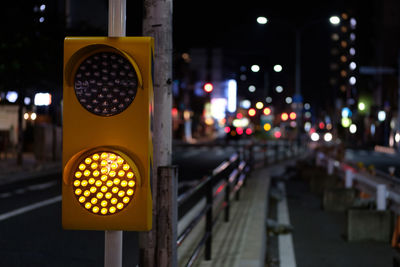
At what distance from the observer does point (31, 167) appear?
967 inches

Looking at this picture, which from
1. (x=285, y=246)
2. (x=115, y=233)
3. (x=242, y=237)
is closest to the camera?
(x=115, y=233)

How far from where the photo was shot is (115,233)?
3.44m

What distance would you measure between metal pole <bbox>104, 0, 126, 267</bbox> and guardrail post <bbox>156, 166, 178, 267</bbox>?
796mm

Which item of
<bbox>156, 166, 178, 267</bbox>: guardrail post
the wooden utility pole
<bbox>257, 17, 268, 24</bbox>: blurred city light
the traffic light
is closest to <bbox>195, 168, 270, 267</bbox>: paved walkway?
<bbox>156, 166, 178, 267</bbox>: guardrail post

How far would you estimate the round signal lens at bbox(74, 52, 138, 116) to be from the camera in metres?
3.23

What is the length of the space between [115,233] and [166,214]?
0.87 meters

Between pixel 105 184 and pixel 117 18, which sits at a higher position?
pixel 117 18

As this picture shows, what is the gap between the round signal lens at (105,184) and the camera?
3188 mm

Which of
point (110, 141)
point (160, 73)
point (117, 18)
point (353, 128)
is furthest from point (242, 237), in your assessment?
point (353, 128)

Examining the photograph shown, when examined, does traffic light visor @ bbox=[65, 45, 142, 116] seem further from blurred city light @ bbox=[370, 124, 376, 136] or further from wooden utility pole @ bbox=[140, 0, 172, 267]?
blurred city light @ bbox=[370, 124, 376, 136]

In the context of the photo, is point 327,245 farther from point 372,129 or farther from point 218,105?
point 372,129

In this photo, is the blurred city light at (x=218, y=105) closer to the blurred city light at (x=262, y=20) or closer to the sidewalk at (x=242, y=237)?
the blurred city light at (x=262, y=20)

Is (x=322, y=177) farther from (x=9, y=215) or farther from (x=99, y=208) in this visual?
(x=99, y=208)

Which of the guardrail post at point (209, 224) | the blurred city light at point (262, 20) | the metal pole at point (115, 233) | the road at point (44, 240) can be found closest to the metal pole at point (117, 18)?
the metal pole at point (115, 233)
